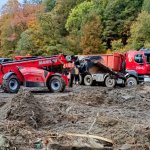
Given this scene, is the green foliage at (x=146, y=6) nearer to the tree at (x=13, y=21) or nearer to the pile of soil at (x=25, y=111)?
the tree at (x=13, y=21)

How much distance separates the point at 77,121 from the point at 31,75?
9.75 metres

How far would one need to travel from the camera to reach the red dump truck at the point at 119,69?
26.8m

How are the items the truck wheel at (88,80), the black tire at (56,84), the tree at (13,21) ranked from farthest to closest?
the tree at (13,21)
the truck wheel at (88,80)
the black tire at (56,84)

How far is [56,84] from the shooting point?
21391mm

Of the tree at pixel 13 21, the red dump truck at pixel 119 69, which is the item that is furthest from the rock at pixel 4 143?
the tree at pixel 13 21

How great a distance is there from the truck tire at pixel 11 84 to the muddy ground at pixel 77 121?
4784mm

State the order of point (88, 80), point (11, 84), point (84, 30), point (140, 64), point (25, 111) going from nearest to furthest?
point (25, 111) → point (11, 84) → point (88, 80) → point (140, 64) → point (84, 30)

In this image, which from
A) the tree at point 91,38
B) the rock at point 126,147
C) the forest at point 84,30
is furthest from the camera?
the tree at point 91,38

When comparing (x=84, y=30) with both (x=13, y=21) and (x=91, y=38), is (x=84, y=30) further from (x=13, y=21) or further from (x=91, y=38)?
(x=13, y=21)

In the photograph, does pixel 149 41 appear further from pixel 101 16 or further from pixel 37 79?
pixel 37 79

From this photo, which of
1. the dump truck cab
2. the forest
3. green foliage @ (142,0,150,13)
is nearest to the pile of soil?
the dump truck cab

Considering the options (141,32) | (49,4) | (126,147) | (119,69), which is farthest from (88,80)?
(49,4)

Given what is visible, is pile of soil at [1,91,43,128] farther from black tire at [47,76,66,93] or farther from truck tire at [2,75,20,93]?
black tire at [47,76,66,93]

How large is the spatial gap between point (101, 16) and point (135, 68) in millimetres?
31522
